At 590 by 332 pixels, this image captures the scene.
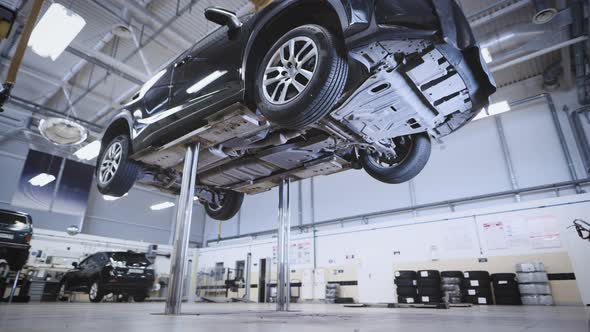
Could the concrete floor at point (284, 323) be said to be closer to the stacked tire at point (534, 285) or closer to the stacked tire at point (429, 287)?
the stacked tire at point (534, 285)

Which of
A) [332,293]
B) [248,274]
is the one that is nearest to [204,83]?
[332,293]

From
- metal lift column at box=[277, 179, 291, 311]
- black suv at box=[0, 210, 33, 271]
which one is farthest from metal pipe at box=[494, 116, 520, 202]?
black suv at box=[0, 210, 33, 271]

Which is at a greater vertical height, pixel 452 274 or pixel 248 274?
pixel 248 274

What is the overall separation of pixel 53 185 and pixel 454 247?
1240 centimetres

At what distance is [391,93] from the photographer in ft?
7.86

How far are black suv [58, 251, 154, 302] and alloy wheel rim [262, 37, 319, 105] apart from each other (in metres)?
6.41

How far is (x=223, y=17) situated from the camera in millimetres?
2680

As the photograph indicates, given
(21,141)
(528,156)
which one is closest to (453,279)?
(528,156)

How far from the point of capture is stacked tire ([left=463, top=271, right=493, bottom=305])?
21.0ft

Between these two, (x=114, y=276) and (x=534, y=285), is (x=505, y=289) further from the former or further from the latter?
(x=114, y=276)

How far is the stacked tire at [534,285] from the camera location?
19.8ft

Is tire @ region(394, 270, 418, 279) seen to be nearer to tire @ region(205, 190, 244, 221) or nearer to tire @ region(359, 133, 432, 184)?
tire @ region(205, 190, 244, 221)

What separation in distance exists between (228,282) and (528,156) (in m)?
9.54

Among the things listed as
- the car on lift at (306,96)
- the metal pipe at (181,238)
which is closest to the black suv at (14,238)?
the car on lift at (306,96)
